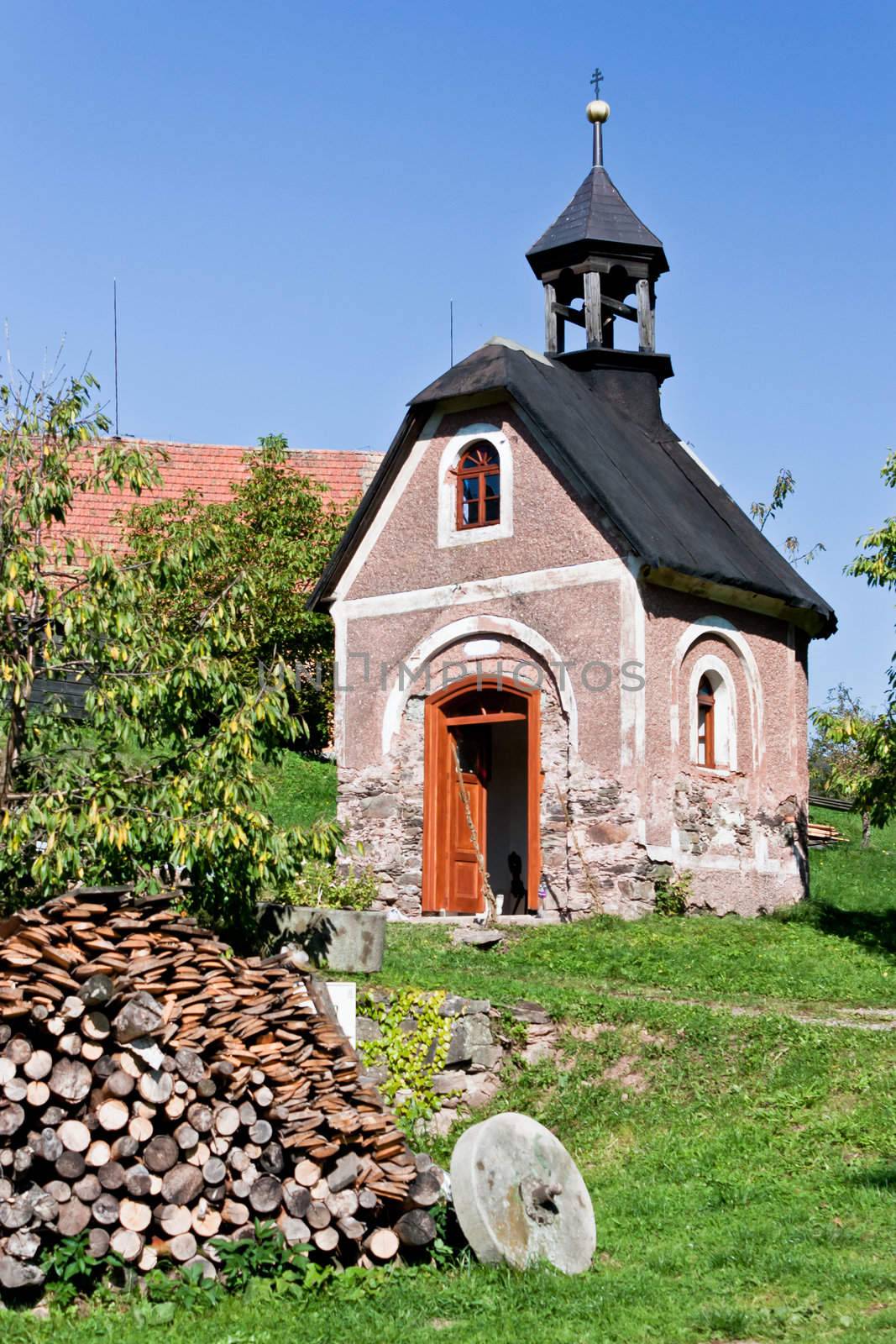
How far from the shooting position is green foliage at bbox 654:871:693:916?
54.7 feet

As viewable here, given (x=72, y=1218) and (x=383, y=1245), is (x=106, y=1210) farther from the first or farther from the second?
(x=383, y=1245)

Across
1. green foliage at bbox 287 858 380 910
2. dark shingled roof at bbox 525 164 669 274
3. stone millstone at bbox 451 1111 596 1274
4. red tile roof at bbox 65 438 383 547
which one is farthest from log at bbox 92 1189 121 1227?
red tile roof at bbox 65 438 383 547

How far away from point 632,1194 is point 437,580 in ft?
35.1

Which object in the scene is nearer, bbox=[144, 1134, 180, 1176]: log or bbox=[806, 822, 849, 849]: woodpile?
bbox=[144, 1134, 180, 1176]: log

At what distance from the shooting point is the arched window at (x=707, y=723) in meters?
18.4

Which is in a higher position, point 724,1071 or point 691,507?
point 691,507

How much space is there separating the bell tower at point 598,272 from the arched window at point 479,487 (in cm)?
319

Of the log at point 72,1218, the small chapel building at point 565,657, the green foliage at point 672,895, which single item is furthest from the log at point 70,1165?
the green foliage at point 672,895

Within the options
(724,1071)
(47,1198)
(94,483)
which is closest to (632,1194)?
(724,1071)

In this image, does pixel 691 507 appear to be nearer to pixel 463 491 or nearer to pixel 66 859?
pixel 463 491

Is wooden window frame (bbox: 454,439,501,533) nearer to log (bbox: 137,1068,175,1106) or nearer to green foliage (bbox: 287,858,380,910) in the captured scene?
green foliage (bbox: 287,858,380,910)

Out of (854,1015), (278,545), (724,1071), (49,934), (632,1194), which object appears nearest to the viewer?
(49,934)

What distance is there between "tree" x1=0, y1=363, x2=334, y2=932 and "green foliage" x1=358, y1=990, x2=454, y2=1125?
132 cm

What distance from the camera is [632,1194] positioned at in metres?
8.59
